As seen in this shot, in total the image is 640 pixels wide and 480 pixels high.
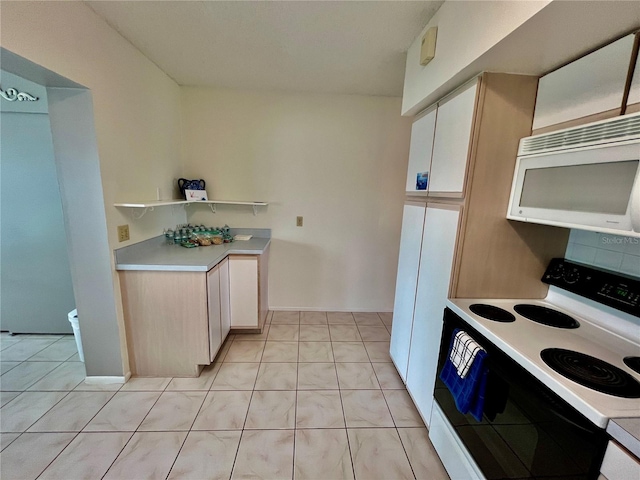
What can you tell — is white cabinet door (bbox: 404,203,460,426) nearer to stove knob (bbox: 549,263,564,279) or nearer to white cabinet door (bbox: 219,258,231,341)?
stove knob (bbox: 549,263,564,279)

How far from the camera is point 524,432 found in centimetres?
97

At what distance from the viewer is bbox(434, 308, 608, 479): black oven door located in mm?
771

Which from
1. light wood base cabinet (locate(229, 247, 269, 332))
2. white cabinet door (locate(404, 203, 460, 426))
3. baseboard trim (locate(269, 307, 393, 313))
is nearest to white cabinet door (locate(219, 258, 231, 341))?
light wood base cabinet (locate(229, 247, 269, 332))

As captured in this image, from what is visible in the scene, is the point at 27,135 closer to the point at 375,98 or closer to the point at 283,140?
the point at 283,140

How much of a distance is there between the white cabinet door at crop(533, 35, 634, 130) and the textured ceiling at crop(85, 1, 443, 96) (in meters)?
0.79

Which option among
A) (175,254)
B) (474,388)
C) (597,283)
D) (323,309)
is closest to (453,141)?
(597,283)

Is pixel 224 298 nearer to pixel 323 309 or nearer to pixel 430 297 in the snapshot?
pixel 323 309

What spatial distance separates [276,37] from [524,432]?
Answer: 8.20 feet

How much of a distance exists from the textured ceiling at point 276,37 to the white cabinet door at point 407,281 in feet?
3.73

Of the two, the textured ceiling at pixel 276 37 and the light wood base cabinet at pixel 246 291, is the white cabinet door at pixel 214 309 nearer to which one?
the light wood base cabinet at pixel 246 291

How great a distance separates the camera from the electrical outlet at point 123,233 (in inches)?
74.1

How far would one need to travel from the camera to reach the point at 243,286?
8.27 ft

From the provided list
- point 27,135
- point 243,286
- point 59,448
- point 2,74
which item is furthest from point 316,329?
point 2,74

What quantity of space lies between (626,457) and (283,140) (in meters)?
3.00
